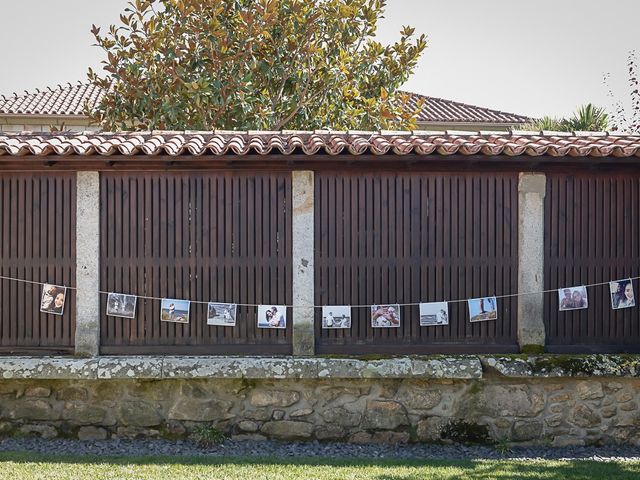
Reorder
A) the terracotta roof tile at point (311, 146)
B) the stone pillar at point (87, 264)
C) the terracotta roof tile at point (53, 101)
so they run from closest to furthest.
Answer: the terracotta roof tile at point (311, 146) < the stone pillar at point (87, 264) < the terracotta roof tile at point (53, 101)

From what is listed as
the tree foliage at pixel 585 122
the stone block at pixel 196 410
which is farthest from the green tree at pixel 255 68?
the stone block at pixel 196 410

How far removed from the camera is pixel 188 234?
736cm

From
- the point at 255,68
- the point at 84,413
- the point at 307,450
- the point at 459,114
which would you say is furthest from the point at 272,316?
the point at 459,114

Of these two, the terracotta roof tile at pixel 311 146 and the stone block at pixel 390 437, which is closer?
the terracotta roof tile at pixel 311 146

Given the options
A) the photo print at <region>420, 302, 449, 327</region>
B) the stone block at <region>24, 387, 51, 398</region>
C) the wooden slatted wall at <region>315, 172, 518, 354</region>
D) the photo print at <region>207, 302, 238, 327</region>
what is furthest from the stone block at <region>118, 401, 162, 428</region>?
the photo print at <region>420, 302, 449, 327</region>

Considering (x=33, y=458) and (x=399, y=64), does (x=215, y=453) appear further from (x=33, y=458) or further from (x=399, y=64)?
(x=399, y=64)

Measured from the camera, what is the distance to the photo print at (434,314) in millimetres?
7367

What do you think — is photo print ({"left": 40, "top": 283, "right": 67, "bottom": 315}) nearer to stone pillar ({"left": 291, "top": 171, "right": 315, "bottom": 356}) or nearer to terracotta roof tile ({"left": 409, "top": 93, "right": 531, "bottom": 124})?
stone pillar ({"left": 291, "top": 171, "right": 315, "bottom": 356})

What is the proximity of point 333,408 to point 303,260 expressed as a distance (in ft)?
4.52

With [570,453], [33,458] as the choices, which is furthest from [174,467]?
[570,453]

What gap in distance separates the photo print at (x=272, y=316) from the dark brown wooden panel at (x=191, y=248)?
63 millimetres

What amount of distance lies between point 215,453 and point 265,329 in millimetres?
1187

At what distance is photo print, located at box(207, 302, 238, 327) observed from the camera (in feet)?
24.0

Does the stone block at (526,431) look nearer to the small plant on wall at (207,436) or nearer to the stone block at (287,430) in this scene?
the stone block at (287,430)
